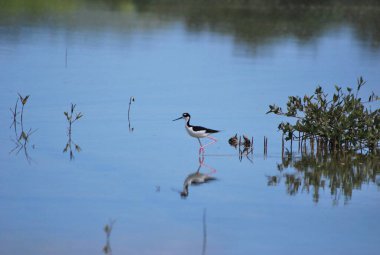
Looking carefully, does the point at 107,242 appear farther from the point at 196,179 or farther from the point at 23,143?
the point at 23,143

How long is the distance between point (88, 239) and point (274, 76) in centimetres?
1249

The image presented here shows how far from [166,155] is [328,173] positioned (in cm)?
225

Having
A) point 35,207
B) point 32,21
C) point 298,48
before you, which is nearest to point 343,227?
point 35,207

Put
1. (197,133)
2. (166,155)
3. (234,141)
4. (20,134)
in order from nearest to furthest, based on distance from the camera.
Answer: (166,155) < (197,133) < (20,134) < (234,141)

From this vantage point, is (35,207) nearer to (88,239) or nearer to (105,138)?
(88,239)

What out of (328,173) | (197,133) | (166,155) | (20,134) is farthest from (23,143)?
(328,173)

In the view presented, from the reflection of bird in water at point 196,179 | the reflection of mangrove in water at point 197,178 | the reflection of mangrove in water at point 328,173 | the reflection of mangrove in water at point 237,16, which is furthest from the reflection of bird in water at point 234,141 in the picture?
the reflection of mangrove in water at point 237,16

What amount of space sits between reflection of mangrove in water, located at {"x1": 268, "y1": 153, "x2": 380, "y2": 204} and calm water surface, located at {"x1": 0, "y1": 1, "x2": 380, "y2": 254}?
0.13ft

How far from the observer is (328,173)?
10.9 meters

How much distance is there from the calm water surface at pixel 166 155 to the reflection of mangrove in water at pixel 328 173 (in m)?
0.04

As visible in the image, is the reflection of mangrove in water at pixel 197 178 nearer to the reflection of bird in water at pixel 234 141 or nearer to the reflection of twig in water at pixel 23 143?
the reflection of bird in water at pixel 234 141

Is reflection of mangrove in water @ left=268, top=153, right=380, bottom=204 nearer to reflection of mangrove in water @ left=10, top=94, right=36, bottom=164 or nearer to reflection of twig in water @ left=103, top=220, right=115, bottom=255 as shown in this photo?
reflection of twig in water @ left=103, top=220, right=115, bottom=255

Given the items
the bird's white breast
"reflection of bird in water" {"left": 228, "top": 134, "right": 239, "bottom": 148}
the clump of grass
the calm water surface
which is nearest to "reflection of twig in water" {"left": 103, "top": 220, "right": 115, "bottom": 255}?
the calm water surface

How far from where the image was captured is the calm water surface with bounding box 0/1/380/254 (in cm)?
809
